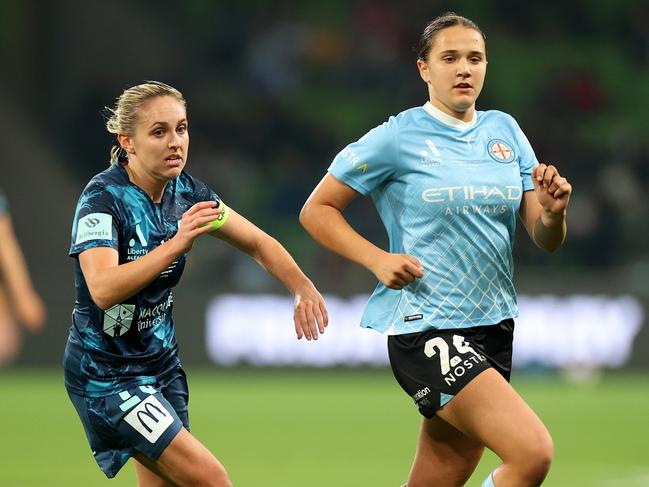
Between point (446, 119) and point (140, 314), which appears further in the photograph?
point (446, 119)

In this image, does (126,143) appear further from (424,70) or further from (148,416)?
(424,70)

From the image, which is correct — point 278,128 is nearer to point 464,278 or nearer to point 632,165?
point 632,165

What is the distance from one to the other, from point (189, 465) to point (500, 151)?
1.95 meters

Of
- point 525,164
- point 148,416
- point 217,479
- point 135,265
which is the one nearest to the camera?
point 135,265

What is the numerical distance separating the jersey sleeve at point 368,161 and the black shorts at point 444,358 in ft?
2.30

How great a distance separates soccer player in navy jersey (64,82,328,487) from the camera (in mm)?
5176

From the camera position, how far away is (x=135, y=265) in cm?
491

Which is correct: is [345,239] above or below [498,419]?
above

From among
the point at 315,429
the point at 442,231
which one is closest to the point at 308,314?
the point at 442,231

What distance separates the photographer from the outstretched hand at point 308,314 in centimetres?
538

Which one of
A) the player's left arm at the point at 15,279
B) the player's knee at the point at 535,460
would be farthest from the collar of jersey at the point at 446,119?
Result: the player's left arm at the point at 15,279

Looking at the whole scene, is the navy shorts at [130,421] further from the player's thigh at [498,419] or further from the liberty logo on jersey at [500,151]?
the liberty logo on jersey at [500,151]

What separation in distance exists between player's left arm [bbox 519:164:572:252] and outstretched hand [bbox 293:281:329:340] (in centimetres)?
102

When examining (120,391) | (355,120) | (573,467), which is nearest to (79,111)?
(355,120)
